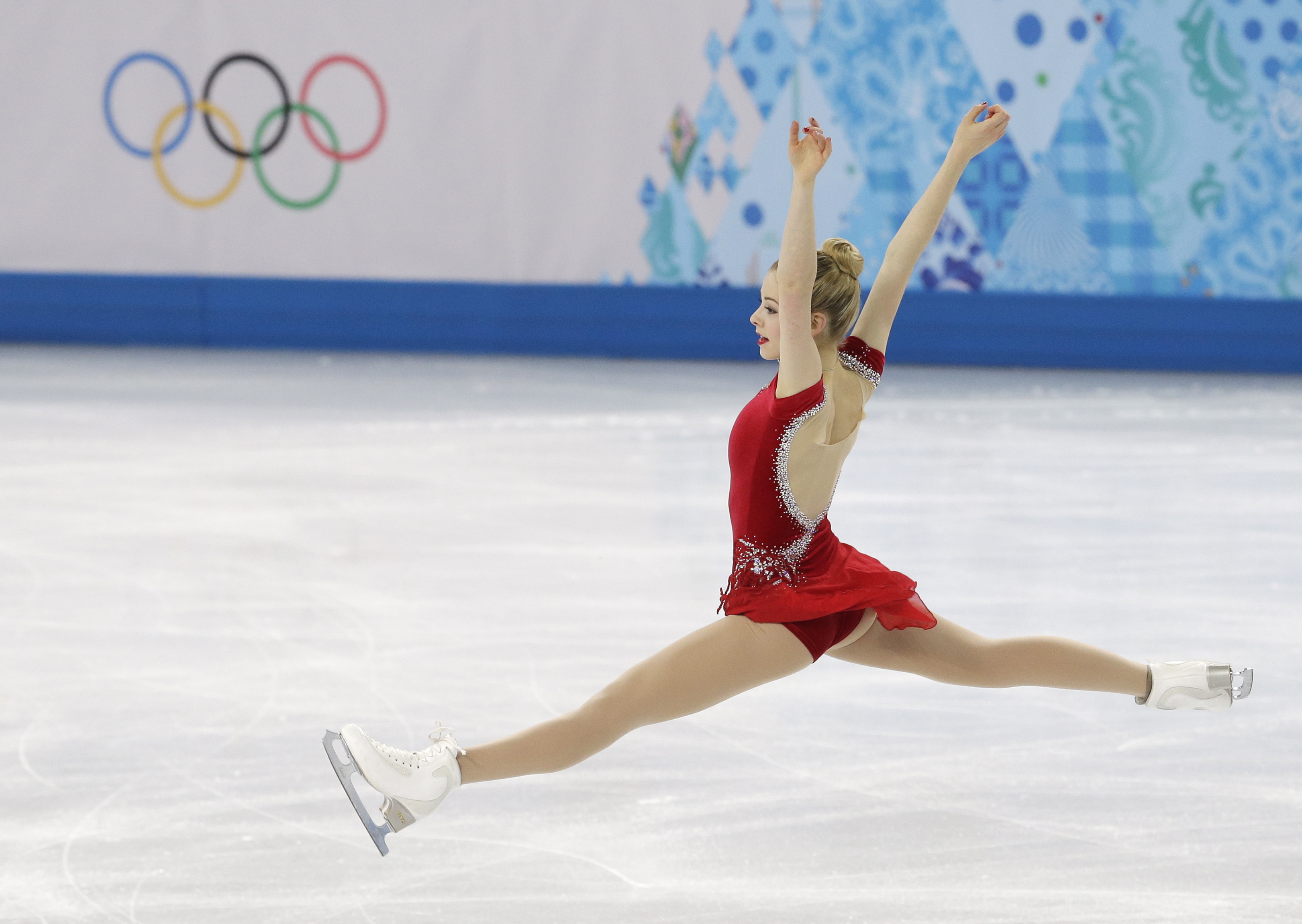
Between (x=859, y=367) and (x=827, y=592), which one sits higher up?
(x=859, y=367)

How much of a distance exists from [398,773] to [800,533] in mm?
597

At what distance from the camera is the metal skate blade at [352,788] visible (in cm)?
186

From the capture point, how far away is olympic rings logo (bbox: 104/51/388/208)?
30.6 feet

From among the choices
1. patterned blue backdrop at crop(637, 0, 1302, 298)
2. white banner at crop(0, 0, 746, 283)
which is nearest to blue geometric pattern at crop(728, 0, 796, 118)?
patterned blue backdrop at crop(637, 0, 1302, 298)

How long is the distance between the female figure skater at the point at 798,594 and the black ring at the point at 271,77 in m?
7.74

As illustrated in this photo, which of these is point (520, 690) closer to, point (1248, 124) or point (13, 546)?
point (13, 546)

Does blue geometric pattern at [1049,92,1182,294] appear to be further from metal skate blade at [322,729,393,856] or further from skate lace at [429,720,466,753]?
metal skate blade at [322,729,393,856]

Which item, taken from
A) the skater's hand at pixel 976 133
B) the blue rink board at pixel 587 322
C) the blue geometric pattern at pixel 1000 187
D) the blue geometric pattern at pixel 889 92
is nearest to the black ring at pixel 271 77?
the blue rink board at pixel 587 322

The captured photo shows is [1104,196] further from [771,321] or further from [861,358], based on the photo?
[771,321]

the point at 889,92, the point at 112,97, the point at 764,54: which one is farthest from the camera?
the point at 112,97

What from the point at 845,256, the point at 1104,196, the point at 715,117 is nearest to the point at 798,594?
the point at 845,256

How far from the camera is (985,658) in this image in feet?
7.02

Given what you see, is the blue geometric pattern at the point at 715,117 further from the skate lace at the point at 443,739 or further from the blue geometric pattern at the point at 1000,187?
the skate lace at the point at 443,739

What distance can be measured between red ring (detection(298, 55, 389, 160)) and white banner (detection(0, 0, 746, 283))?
0.05ft
